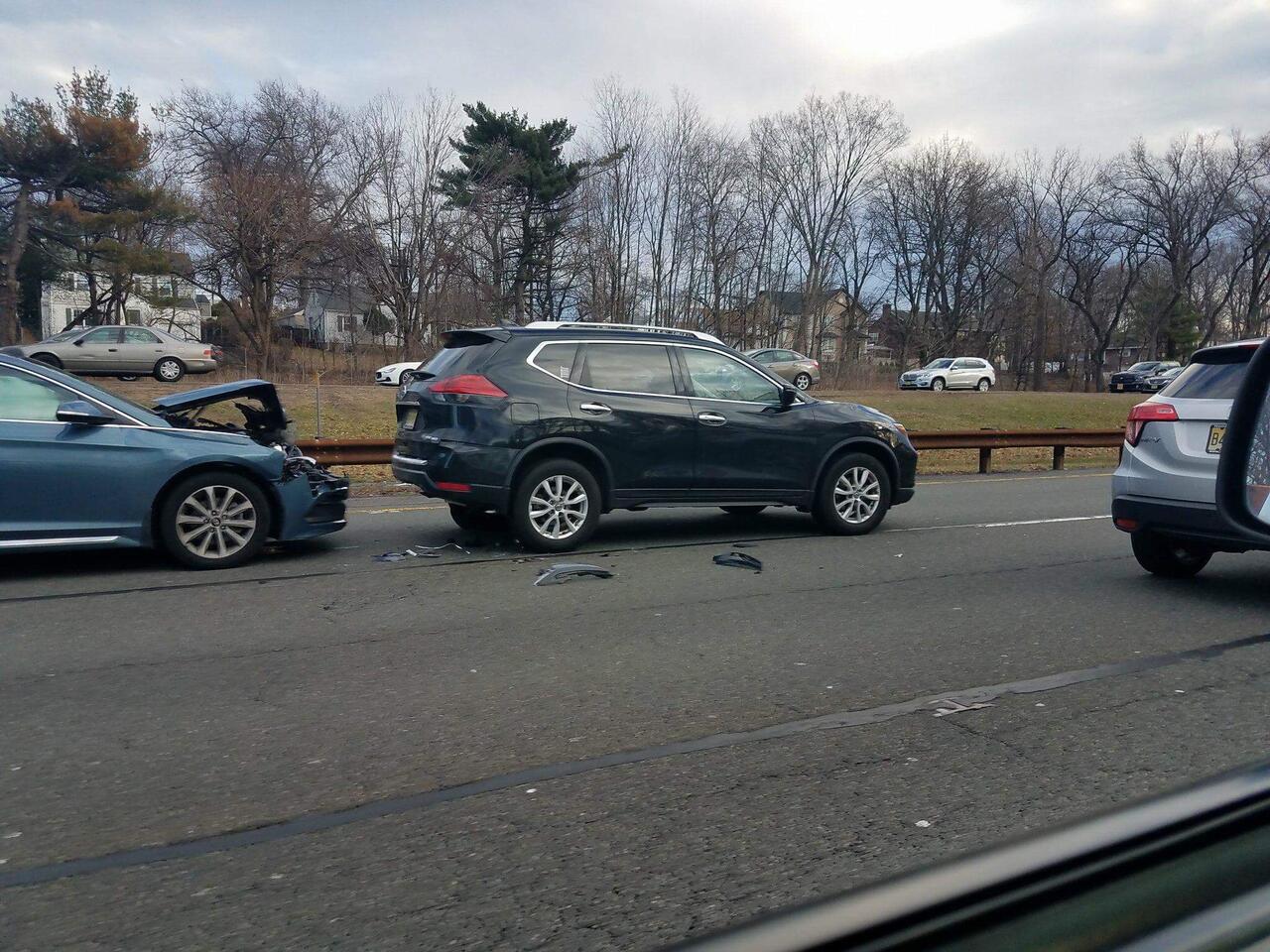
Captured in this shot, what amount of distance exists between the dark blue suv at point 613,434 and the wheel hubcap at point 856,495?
0.04 feet

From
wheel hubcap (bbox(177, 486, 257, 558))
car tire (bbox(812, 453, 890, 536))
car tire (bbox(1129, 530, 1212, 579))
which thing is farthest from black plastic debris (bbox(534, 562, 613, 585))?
car tire (bbox(1129, 530, 1212, 579))

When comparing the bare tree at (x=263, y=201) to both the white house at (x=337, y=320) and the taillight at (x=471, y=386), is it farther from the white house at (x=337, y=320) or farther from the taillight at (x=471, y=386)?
the taillight at (x=471, y=386)

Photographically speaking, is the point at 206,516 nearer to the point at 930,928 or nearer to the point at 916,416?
the point at 930,928

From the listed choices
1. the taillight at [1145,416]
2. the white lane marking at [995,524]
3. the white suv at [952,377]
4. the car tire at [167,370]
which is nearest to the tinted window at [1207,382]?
the taillight at [1145,416]

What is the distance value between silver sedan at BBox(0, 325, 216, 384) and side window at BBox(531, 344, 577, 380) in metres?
20.6

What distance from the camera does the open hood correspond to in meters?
8.62

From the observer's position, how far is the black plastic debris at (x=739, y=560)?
28.0 ft

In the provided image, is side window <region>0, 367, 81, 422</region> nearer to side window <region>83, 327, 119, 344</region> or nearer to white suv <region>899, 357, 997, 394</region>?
side window <region>83, 327, 119, 344</region>

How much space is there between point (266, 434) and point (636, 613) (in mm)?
4253

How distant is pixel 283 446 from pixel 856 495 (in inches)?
212

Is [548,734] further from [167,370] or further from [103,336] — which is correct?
[103,336]

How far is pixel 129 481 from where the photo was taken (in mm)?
7539

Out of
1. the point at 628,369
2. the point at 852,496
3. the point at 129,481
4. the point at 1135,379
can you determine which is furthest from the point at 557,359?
the point at 1135,379

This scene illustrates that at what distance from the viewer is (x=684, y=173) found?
4938 centimetres
